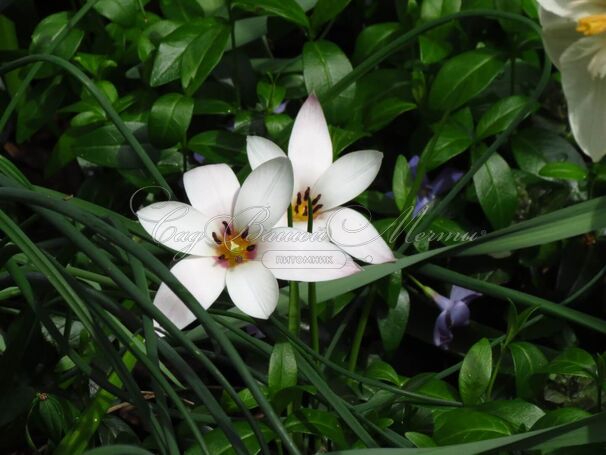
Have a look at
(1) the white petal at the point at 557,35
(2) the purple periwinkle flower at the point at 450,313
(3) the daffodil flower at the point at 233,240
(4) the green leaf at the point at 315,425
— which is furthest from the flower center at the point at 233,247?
(2) the purple periwinkle flower at the point at 450,313

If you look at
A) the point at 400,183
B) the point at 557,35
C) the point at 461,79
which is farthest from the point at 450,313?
the point at 557,35

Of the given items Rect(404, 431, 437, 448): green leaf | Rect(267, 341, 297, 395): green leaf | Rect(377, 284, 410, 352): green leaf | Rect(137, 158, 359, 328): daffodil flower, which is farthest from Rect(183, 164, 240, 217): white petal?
Rect(377, 284, 410, 352): green leaf

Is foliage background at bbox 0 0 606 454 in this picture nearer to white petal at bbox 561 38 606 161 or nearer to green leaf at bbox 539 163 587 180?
green leaf at bbox 539 163 587 180

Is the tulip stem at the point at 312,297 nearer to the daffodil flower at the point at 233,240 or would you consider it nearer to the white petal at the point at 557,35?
the daffodil flower at the point at 233,240

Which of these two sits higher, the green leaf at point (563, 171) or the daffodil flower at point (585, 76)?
the daffodil flower at point (585, 76)

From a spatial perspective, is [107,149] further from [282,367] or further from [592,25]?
[592,25]
